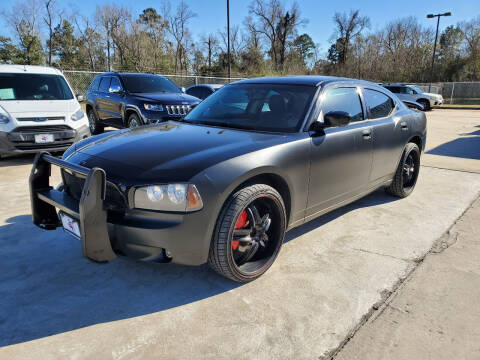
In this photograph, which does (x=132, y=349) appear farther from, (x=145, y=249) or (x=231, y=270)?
(x=231, y=270)

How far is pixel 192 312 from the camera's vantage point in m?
2.41

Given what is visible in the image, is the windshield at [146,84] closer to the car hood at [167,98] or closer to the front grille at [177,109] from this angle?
the car hood at [167,98]

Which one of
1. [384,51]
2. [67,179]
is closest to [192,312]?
[67,179]

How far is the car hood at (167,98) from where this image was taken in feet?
26.5

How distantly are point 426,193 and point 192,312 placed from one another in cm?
413

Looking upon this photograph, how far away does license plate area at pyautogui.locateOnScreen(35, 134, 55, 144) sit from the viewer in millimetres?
6410

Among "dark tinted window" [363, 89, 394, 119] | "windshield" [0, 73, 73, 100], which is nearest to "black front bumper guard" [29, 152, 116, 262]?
"dark tinted window" [363, 89, 394, 119]

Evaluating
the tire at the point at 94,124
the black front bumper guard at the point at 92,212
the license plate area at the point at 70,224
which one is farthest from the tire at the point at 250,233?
the tire at the point at 94,124

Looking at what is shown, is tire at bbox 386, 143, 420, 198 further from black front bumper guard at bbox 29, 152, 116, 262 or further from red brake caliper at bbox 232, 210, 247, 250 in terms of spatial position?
black front bumper guard at bbox 29, 152, 116, 262

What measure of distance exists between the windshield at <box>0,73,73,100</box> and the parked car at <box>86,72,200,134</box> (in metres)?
1.31

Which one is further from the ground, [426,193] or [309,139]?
[309,139]

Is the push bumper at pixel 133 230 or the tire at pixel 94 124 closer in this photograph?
the push bumper at pixel 133 230

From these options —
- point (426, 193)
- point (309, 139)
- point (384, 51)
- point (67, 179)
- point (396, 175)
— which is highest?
point (384, 51)

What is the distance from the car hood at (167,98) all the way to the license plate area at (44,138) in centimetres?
221
